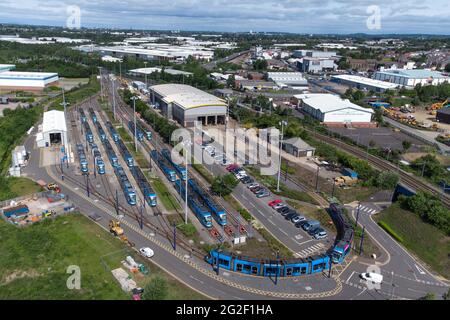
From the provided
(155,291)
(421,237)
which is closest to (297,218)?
(421,237)

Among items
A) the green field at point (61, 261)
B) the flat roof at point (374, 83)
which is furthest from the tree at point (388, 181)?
the flat roof at point (374, 83)

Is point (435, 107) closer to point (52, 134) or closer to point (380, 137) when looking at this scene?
point (380, 137)

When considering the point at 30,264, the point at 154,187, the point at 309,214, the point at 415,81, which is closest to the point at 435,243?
the point at 309,214

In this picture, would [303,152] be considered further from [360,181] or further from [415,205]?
[415,205]

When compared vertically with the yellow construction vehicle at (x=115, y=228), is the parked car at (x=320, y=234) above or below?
below

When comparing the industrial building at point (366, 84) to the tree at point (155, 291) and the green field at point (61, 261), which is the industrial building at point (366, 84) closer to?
the green field at point (61, 261)

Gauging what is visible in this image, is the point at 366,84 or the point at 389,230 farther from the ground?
the point at 366,84

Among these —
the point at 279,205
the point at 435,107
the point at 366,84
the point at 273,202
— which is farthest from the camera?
the point at 366,84
